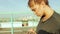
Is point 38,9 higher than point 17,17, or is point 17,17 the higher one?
point 38,9

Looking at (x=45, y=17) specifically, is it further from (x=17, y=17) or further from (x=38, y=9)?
(x=17, y=17)

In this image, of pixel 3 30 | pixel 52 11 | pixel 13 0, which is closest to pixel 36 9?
pixel 52 11

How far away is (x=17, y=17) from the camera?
229 cm

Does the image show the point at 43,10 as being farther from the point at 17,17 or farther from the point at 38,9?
the point at 17,17

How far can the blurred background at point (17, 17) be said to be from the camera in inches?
88.5

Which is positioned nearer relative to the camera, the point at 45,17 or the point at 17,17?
the point at 45,17

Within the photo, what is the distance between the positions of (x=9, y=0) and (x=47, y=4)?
1.67 feet

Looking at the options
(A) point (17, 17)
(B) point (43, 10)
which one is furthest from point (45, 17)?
(A) point (17, 17)

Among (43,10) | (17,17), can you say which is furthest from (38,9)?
(17,17)

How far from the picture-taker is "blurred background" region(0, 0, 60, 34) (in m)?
2.25

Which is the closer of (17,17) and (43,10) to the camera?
(43,10)

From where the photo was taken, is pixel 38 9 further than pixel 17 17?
No

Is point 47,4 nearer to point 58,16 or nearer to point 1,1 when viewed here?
point 58,16

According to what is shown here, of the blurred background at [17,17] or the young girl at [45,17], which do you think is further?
the blurred background at [17,17]
